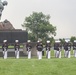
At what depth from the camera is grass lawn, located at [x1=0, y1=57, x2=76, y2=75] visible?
1773cm

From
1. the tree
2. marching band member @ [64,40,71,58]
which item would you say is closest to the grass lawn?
marching band member @ [64,40,71,58]

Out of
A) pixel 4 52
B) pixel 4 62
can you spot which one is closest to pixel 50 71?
pixel 4 62

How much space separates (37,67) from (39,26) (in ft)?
221

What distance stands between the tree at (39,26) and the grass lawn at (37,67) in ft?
211

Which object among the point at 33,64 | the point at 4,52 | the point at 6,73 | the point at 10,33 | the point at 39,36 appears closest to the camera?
the point at 6,73

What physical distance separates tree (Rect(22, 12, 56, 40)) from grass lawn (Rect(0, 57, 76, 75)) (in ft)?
211

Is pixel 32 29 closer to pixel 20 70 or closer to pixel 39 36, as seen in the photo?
pixel 39 36

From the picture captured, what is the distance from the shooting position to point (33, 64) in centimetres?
1948

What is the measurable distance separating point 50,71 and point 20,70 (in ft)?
4.98

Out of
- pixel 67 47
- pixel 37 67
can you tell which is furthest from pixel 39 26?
pixel 37 67

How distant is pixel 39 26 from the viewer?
8600cm

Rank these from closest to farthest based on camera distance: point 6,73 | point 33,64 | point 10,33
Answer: point 6,73
point 33,64
point 10,33

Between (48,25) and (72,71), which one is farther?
(48,25)

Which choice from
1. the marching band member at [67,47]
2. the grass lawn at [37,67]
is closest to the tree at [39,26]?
the marching band member at [67,47]
